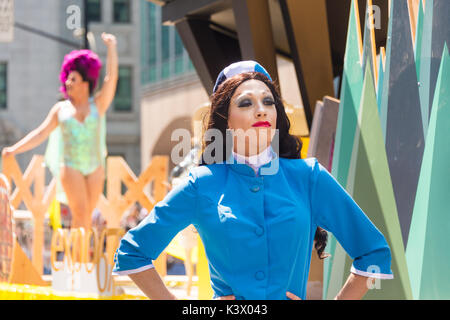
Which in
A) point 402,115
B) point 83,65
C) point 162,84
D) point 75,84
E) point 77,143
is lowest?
point 402,115

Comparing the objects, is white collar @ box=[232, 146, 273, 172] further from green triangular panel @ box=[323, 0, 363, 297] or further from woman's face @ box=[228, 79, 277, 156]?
green triangular panel @ box=[323, 0, 363, 297]

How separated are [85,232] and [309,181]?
3.47 metres

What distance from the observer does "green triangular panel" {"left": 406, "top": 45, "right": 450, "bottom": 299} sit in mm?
2455

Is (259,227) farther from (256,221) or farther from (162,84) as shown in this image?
(162,84)

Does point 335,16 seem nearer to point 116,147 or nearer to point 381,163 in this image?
point 381,163

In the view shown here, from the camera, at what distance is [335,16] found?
3.61 m

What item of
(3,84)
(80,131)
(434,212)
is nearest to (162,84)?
(3,84)

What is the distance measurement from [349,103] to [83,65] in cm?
294

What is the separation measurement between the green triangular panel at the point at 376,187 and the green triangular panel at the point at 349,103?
4cm

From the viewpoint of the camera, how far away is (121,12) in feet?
79.5

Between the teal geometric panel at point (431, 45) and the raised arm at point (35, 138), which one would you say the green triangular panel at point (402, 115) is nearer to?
the teal geometric panel at point (431, 45)

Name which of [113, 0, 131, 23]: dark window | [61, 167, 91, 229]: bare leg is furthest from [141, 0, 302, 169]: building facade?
[61, 167, 91, 229]: bare leg

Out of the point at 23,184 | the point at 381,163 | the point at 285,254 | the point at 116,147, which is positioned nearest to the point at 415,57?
the point at 381,163

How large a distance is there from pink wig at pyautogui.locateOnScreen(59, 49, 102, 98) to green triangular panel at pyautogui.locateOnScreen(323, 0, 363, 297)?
2830mm
